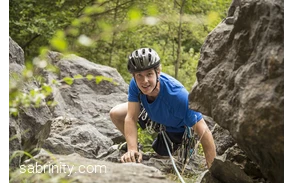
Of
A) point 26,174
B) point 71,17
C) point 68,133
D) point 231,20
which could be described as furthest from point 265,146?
point 71,17

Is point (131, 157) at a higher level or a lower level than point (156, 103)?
lower

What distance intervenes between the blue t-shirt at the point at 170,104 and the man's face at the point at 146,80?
0.14m

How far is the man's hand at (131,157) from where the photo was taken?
4340 millimetres

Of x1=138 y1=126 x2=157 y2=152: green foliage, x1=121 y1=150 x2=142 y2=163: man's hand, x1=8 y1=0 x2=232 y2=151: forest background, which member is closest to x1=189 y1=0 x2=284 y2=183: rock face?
x1=121 y1=150 x2=142 y2=163: man's hand

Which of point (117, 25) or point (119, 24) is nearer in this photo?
point (117, 25)

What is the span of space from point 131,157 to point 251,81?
1895 mm

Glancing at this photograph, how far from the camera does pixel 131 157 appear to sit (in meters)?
4.42

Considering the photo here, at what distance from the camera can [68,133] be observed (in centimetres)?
617

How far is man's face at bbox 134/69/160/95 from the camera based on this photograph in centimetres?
445

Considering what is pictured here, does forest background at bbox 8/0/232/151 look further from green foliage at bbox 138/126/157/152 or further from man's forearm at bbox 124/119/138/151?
man's forearm at bbox 124/119/138/151

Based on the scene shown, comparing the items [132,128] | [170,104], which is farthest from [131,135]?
[170,104]

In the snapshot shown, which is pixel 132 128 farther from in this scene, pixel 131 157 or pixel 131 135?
pixel 131 157
